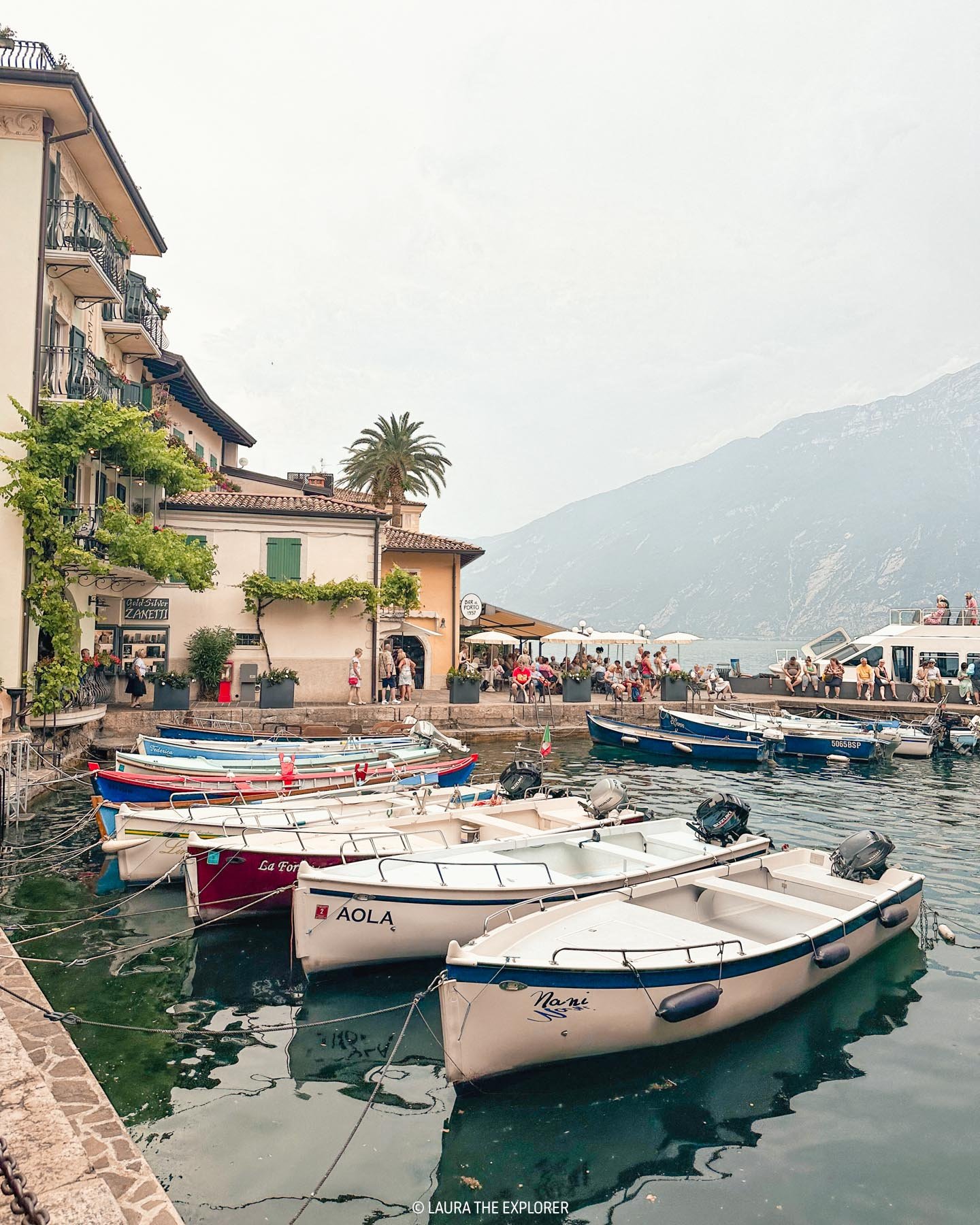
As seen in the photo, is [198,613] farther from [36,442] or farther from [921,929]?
[921,929]

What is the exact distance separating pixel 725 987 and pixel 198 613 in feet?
82.0

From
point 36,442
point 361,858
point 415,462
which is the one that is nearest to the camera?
point 361,858

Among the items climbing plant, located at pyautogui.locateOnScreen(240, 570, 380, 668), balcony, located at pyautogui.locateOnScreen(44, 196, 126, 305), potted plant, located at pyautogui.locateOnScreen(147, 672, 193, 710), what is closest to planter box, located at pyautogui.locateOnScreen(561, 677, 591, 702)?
climbing plant, located at pyautogui.locateOnScreen(240, 570, 380, 668)

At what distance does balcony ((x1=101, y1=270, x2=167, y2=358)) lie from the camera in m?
26.0

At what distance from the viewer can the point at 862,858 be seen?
10570 mm

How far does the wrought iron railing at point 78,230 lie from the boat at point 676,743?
66.0 feet

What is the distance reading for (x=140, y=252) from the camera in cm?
3005

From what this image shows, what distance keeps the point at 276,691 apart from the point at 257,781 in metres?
12.0

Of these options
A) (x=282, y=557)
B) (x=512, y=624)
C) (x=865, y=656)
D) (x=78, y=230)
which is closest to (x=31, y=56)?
(x=78, y=230)

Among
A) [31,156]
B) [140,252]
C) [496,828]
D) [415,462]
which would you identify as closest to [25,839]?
[496,828]

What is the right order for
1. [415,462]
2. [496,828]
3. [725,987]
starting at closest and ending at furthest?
[725,987]
[496,828]
[415,462]

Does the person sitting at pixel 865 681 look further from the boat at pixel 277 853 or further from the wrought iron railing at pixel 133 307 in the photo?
the wrought iron railing at pixel 133 307

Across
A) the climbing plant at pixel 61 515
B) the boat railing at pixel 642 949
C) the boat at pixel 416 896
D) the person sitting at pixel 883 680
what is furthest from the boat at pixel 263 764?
the person sitting at pixel 883 680

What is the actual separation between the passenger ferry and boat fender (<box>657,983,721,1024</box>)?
3475cm
